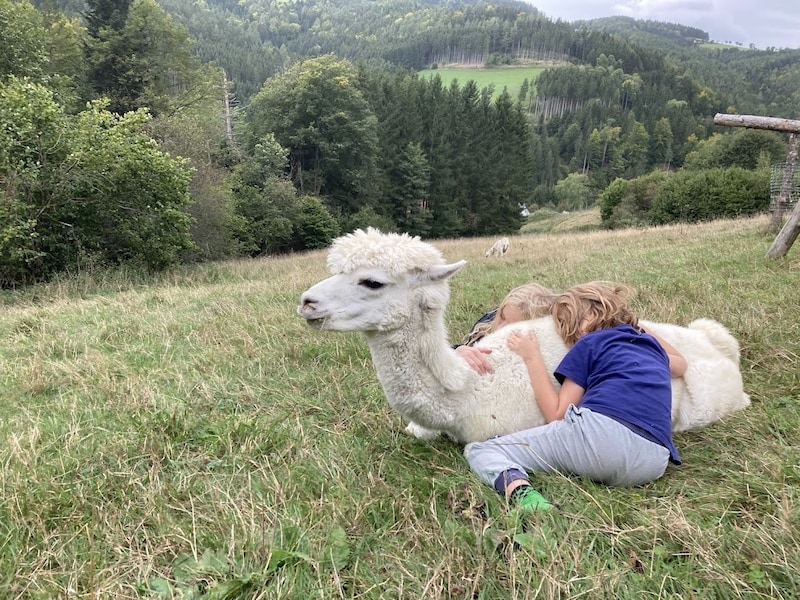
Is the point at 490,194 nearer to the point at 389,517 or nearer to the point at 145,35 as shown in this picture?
the point at 145,35

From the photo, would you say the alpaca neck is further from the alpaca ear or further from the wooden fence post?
the wooden fence post

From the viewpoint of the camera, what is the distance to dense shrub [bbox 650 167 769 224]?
1512 inches

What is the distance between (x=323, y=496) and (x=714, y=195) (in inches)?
1829

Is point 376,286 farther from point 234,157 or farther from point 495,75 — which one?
point 495,75

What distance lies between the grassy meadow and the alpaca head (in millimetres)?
837

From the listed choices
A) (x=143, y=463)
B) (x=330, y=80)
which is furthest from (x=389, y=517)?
(x=330, y=80)

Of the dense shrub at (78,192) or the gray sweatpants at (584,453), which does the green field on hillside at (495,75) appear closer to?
the dense shrub at (78,192)

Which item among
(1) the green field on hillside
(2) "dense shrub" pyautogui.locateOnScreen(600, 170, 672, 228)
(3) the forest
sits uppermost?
(1) the green field on hillside

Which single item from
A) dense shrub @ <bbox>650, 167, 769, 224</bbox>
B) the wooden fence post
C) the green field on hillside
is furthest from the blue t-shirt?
the green field on hillside

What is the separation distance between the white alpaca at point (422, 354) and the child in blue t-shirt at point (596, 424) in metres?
0.17

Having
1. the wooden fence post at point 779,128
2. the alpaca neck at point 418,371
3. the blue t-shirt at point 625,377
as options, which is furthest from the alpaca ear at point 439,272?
the wooden fence post at point 779,128

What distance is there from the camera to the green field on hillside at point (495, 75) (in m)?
144

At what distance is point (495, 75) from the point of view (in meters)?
159

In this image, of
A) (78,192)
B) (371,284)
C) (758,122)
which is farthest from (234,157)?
(371,284)
